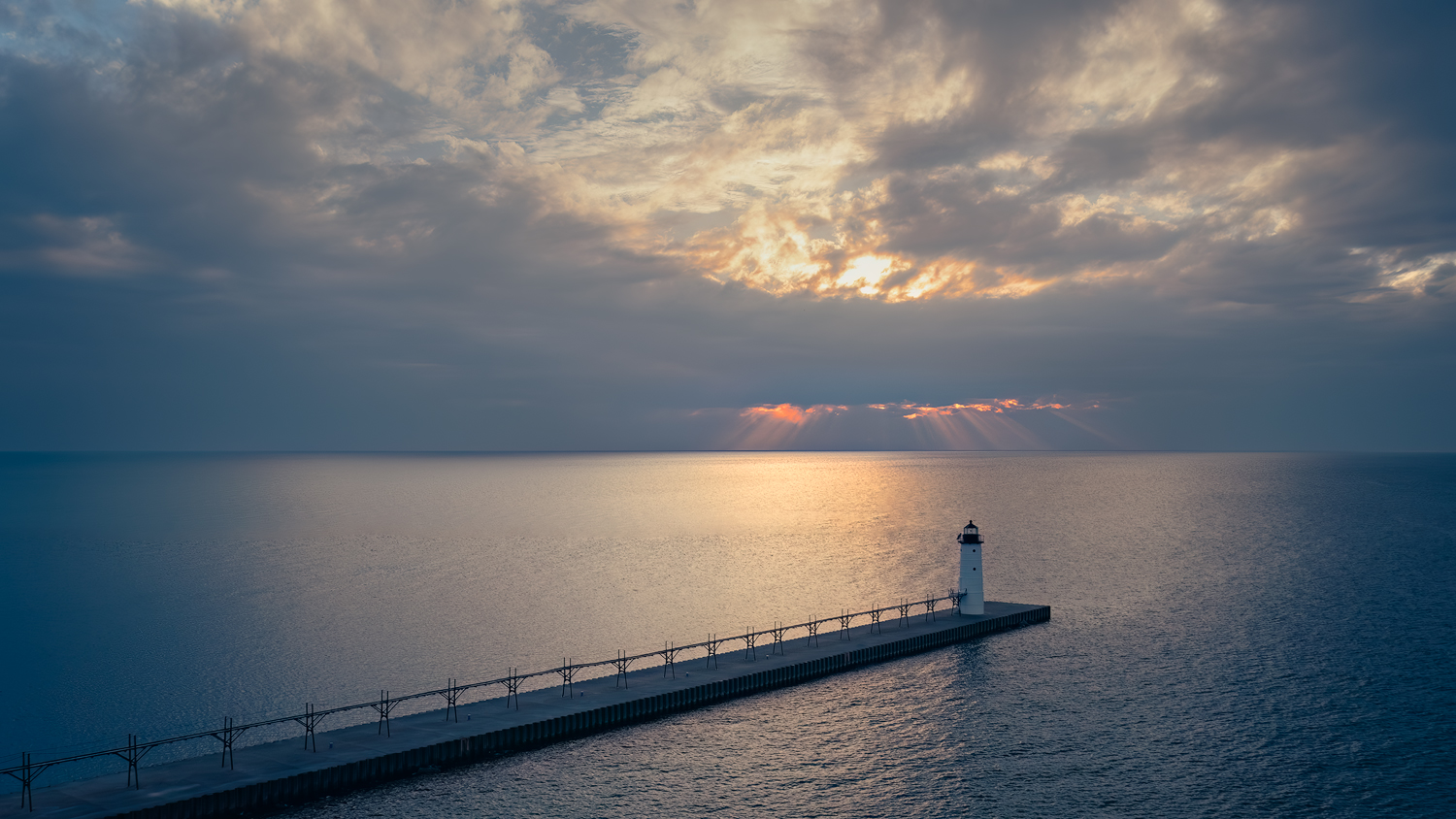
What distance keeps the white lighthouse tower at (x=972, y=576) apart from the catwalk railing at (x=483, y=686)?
3.26 feet

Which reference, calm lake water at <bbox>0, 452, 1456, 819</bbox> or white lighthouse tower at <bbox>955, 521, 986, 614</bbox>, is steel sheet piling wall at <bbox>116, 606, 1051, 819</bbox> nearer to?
calm lake water at <bbox>0, 452, 1456, 819</bbox>

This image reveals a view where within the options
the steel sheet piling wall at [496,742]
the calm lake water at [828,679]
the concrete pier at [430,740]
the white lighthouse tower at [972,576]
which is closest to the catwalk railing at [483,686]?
the concrete pier at [430,740]

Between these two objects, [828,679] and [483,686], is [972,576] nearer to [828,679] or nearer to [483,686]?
[828,679]

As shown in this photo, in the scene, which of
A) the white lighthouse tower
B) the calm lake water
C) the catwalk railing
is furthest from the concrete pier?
the white lighthouse tower

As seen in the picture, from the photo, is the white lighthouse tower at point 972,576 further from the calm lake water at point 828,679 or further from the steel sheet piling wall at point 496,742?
the steel sheet piling wall at point 496,742

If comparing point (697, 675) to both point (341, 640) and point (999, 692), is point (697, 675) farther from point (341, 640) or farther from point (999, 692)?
point (341, 640)

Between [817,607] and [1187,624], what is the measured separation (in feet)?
101

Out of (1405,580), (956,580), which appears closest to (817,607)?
(956,580)

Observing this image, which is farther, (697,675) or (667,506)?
(667,506)

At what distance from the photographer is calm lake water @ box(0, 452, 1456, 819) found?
38.1 metres

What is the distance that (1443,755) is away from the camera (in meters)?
41.8

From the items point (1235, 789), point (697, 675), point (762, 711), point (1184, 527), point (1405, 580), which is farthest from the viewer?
point (1184, 527)

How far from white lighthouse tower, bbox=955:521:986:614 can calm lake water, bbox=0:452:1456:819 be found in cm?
458

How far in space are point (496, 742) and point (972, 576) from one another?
1816 inches
